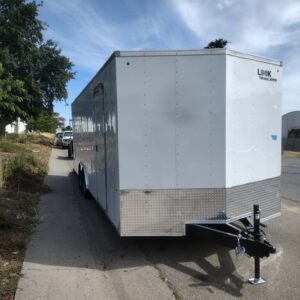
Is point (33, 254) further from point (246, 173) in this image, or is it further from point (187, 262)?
point (246, 173)

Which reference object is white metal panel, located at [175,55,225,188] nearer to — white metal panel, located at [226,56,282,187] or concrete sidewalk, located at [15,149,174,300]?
white metal panel, located at [226,56,282,187]

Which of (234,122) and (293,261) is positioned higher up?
(234,122)

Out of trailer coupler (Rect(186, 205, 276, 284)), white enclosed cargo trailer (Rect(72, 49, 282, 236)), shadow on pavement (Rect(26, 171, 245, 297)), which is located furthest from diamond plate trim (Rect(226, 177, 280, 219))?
shadow on pavement (Rect(26, 171, 245, 297))

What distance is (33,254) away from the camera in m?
6.40

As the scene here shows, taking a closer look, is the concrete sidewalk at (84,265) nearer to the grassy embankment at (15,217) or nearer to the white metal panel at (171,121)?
the grassy embankment at (15,217)

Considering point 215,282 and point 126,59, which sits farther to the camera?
point 126,59

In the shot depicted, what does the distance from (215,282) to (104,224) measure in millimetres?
3722

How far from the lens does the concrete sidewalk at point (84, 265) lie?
16.3ft

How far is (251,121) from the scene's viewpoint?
20.5 feet

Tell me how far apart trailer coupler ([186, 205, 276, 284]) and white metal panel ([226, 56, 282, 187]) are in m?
0.72

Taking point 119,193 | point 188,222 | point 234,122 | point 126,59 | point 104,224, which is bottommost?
point 104,224

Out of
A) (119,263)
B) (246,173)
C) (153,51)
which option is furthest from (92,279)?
(153,51)

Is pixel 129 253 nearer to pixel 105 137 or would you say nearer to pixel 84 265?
pixel 84 265

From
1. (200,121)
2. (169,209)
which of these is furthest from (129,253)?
(200,121)
